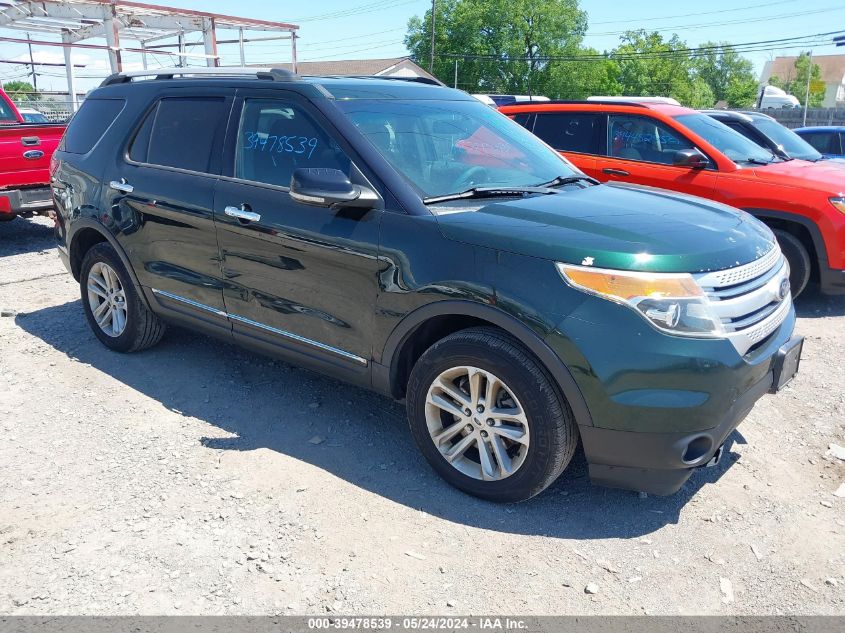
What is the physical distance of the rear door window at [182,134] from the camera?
424 centimetres

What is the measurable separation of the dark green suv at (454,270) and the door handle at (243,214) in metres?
0.01

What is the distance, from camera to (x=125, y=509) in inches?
129

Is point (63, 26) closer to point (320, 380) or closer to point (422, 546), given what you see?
point (320, 380)

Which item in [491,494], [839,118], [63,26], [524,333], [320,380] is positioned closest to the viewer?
[524,333]

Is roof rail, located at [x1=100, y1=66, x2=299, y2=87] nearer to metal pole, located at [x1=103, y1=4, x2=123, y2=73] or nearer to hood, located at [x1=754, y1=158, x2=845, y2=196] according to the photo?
hood, located at [x1=754, y1=158, x2=845, y2=196]

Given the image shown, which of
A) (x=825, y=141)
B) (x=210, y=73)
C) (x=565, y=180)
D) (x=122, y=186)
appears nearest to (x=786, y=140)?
(x=825, y=141)

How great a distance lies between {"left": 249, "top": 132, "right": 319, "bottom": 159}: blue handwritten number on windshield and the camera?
3762 mm

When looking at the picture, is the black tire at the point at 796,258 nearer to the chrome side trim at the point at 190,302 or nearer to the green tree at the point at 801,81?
the chrome side trim at the point at 190,302

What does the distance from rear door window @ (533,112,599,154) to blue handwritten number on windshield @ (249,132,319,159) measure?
455 cm

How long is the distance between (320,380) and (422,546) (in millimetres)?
1889

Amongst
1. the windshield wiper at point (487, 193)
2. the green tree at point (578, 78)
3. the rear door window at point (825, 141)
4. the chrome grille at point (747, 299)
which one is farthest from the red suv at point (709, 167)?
the green tree at point (578, 78)

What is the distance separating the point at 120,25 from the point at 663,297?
16.8 meters

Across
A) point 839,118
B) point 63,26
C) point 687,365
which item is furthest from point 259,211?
point 839,118

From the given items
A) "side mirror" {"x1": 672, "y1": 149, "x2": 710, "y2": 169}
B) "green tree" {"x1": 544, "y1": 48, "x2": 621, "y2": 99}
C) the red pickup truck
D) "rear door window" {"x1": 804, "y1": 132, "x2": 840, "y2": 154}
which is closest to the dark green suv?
"side mirror" {"x1": 672, "y1": 149, "x2": 710, "y2": 169}
